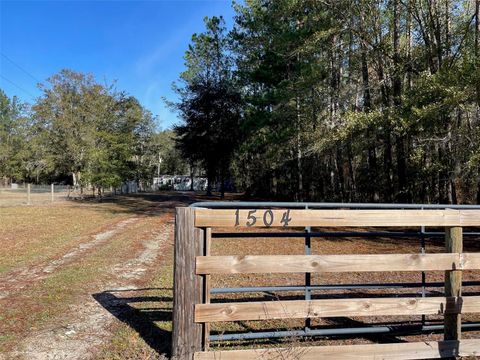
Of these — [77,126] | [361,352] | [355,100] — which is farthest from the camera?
[77,126]

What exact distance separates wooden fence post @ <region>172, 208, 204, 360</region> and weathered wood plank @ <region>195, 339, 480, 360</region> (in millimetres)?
134

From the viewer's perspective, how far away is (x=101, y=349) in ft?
11.9

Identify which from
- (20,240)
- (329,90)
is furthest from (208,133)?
(20,240)

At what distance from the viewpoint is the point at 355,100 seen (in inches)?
755

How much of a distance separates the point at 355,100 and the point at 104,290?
54.1 feet

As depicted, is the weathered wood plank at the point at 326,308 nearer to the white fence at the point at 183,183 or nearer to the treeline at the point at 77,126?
the treeline at the point at 77,126

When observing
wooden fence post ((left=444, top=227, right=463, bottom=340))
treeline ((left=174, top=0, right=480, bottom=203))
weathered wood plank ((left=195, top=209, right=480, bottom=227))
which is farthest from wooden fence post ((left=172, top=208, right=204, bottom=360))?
treeline ((left=174, top=0, right=480, bottom=203))

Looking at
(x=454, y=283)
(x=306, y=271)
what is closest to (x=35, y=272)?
(x=306, y=271)

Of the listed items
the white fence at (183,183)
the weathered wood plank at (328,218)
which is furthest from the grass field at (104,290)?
the white fence at (183,183)

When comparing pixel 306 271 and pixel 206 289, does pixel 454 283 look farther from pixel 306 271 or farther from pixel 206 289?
pixel 206 289

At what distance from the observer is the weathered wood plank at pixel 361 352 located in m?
3.13

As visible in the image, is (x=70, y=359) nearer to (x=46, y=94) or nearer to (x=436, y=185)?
(x=436, y=185)

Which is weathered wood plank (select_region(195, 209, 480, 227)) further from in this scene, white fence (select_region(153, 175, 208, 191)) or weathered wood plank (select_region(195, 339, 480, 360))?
white fence (select_region(153, 175, 208, 191))

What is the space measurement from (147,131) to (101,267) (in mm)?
44376
